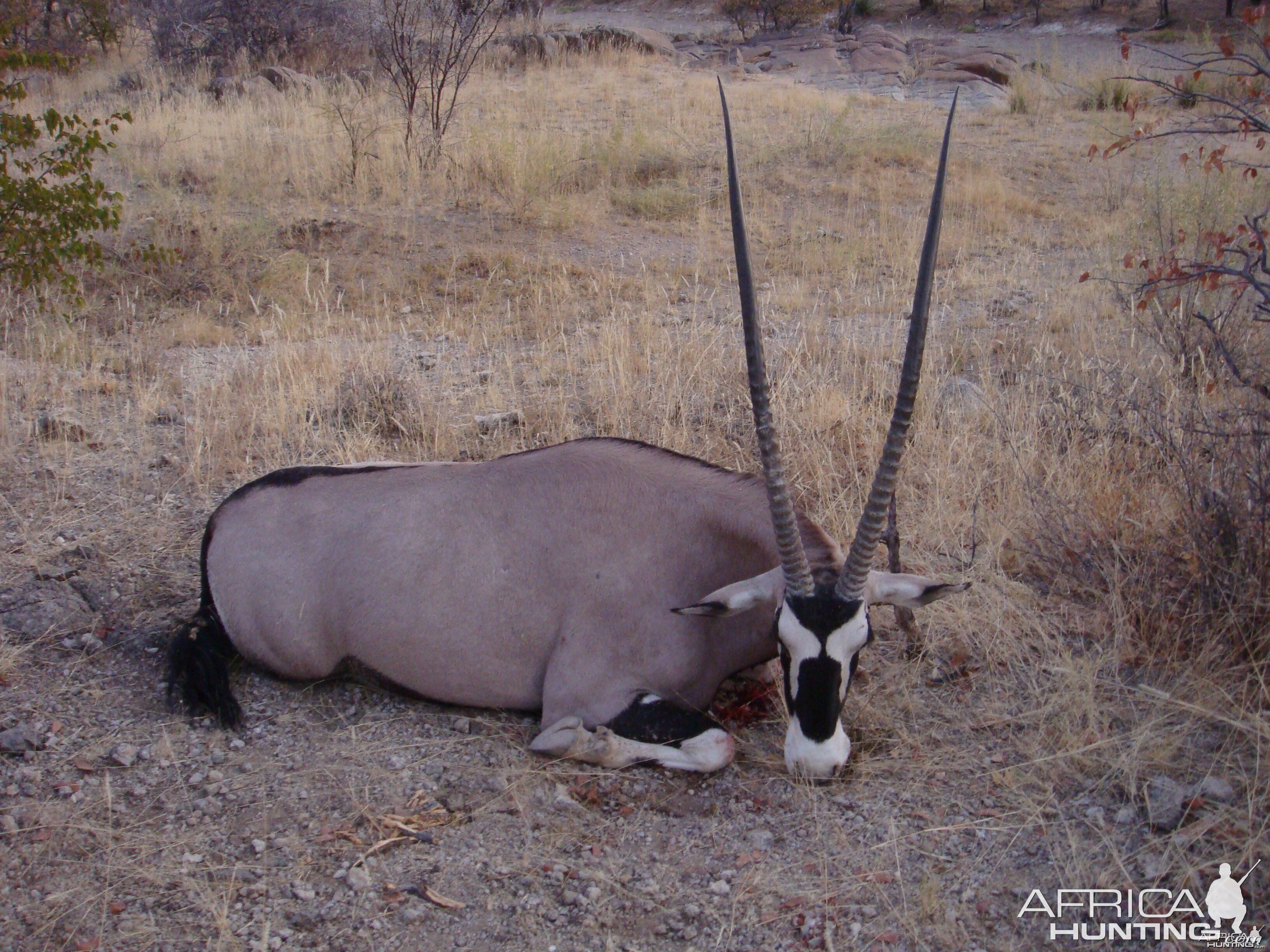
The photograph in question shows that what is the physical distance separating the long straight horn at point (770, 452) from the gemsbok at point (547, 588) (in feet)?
0.04

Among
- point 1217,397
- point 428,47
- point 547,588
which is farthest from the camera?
point 428,47

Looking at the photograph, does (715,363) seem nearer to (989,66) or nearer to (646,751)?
(646,751)

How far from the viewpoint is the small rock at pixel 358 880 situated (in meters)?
3.32

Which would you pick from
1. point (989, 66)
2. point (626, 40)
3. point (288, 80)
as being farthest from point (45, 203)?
point (626, 40)

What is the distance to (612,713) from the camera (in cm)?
397

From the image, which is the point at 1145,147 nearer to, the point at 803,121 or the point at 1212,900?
the point at 803,121

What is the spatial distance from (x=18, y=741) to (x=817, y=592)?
2928mm

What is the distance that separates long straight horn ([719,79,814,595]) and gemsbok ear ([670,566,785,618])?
152 millimetres

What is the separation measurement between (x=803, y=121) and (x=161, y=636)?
13164 mm

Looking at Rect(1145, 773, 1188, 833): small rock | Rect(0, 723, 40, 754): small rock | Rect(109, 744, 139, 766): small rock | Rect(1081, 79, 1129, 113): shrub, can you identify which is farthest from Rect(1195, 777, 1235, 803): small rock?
Rect(1081, 79, 1129, 113): shrub

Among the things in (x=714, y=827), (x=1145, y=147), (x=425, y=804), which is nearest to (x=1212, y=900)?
(x=714, y=827)

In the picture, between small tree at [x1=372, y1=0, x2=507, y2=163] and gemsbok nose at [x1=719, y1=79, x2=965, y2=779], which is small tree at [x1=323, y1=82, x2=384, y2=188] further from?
gemsbok nose at [x1=719, y1=79, x2=965, y2=779]

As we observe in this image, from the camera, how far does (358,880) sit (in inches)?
131

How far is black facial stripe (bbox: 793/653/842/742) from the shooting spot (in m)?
3.56
